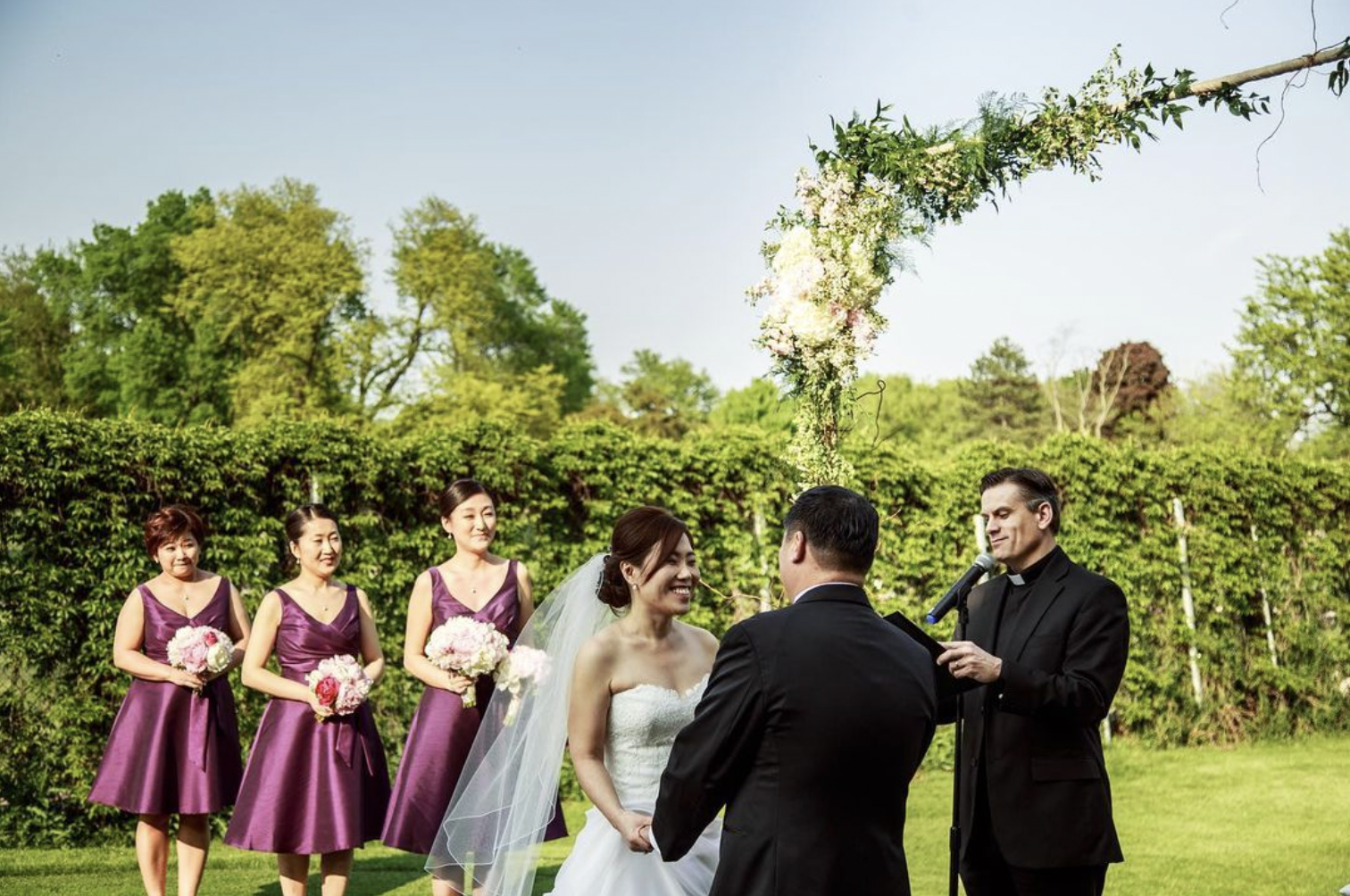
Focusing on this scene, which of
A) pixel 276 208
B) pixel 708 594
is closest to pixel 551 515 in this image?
pixel 708 594

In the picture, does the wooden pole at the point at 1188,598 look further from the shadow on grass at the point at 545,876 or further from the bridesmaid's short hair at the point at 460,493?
the bridesmaid's short hair at the point at 460,493

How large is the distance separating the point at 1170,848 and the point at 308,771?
233 inches

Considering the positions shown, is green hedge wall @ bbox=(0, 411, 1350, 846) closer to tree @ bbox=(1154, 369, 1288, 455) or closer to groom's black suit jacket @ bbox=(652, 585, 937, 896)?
groom's black suit jacket @ bbox=(652, 585, 937, 896)

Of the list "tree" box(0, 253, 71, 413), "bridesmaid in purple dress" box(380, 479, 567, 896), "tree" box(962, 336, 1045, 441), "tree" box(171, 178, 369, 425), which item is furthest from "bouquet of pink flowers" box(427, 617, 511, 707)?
"tree" box(962, 336, 1045, 441)

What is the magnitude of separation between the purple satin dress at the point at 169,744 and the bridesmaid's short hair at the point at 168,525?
11.7 inches

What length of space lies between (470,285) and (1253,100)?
36.1 m

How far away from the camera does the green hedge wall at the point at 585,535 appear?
824 centimetres

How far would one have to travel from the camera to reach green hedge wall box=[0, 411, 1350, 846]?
8242 millimetres

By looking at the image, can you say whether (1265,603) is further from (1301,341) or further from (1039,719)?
(1301,341)

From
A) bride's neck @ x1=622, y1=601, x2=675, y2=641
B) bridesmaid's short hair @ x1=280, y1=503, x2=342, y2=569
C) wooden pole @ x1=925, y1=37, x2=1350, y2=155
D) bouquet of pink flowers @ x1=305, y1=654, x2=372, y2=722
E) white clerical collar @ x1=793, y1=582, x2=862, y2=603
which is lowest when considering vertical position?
bouquet of pink flowers @ x1=305, y1=654, x2=372, y2=722

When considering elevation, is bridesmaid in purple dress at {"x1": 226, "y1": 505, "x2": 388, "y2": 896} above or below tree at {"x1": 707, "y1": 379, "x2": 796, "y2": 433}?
below

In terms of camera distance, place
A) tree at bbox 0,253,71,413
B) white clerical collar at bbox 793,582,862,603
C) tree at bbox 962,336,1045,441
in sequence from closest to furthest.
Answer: white clerical collar at bbox 793,582,862,603, tree at bbox 0,253,71,413, tree at bbox 962,336,1045,441

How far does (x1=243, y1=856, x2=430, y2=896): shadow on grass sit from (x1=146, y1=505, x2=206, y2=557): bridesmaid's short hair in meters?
→ 2.23

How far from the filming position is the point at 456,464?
946cm
